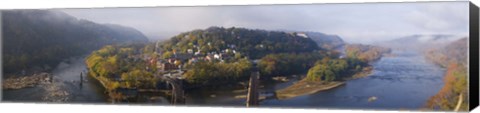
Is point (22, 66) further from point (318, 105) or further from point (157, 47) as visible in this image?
point (318, 105)

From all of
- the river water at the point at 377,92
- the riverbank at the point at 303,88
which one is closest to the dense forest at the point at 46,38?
the river water at the point at 377,92

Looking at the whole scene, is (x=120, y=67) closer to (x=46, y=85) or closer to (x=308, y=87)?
(x=46, y=85)

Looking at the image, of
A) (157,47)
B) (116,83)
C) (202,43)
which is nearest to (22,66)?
(116,83)

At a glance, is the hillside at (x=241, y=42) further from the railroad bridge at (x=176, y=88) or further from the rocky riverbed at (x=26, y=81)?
the rocky riverbed at (x=26, y=81)

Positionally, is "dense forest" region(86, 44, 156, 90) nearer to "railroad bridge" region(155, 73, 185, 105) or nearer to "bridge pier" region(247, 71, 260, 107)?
"railroad bridge" region(155, 73, 185, 105)

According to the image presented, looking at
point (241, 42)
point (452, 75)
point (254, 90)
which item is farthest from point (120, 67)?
point (452, 75)

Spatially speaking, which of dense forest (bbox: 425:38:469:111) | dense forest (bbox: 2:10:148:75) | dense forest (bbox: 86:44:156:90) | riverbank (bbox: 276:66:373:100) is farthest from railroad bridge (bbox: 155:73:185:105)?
dense forest (bbox: 425:38:469:111)
